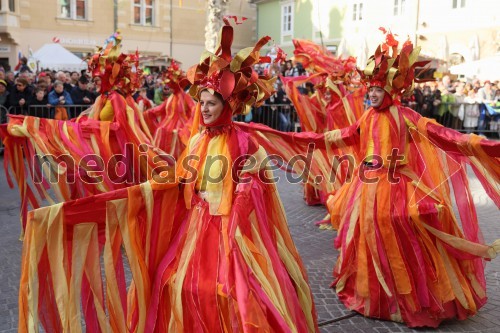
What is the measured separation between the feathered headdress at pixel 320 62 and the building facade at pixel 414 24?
823 centimetres

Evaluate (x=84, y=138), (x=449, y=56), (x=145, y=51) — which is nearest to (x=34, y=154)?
(x=84, y=138)

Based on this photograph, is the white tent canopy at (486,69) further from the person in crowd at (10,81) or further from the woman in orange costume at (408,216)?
the woman in orange costume at (408,216)

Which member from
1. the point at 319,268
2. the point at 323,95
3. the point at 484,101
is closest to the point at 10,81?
the point at 323,95

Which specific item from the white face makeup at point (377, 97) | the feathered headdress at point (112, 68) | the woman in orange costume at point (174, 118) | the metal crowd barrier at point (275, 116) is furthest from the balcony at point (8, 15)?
the white face makeup at point (377, 97)

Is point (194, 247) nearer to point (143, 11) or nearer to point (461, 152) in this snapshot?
point (461, 152)

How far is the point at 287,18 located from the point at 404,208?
2854cm

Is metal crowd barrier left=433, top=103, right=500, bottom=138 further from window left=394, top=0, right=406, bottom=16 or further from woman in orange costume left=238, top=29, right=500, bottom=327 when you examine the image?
woman in orange costume left=238, top=29, right=500, bottom=327

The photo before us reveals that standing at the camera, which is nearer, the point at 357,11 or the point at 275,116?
the point at 275,116

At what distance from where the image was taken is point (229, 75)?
3156 millimetres

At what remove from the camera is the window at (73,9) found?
81.6ft

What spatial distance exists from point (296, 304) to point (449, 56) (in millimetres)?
21578

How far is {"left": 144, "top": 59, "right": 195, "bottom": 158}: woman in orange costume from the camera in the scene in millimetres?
7938

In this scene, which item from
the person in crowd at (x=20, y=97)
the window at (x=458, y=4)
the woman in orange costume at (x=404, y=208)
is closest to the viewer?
the woman in orange costume at (x=404, y=208)

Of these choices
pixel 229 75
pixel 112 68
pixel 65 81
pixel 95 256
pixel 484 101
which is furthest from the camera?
pixel 484 101
